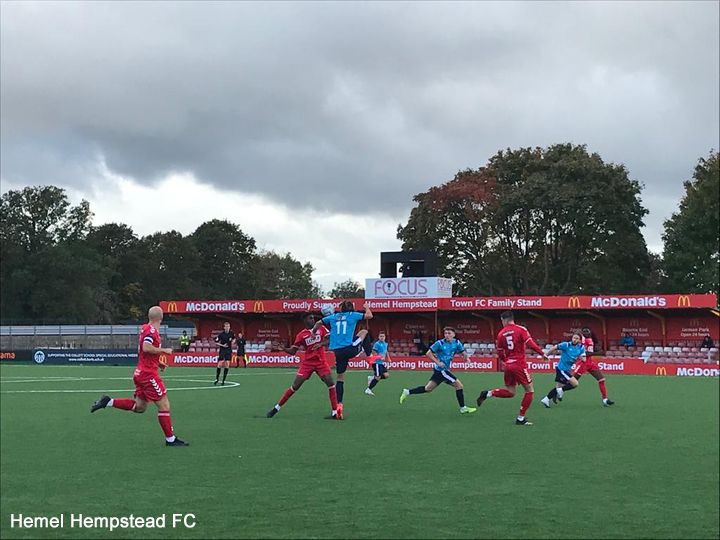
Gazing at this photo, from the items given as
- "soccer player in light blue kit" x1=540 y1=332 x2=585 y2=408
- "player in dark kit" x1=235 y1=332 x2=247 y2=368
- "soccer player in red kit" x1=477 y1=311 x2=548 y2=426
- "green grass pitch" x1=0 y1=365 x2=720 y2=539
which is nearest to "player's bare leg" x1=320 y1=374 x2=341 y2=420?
"green grass pitch" x1=0 y1=365 x2=720 y2=539

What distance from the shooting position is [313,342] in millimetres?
16859

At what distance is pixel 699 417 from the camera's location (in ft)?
56.3

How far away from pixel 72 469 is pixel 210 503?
2878 millimetres

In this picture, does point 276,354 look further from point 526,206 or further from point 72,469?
point 72,469

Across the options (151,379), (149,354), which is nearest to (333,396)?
(151,379)

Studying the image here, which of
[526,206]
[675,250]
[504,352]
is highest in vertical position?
[526,206]

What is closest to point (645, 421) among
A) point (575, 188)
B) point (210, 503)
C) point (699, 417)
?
point (699, 417)

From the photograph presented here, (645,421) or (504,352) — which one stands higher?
(504,352)

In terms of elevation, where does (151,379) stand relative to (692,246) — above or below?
below

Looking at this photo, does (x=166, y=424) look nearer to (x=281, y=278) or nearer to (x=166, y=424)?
(x=166, y=424)

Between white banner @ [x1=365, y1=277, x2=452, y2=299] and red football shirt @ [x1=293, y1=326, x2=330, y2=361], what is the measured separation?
32984mm

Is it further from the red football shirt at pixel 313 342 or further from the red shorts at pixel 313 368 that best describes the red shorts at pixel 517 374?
the red football shirt at pixel 313 342

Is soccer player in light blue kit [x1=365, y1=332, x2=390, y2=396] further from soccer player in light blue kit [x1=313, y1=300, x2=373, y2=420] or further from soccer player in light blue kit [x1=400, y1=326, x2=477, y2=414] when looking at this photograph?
soccer player in light blue kit [x1=313, y1=300, x2=373, y2=420]

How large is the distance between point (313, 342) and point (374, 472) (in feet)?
22.3
